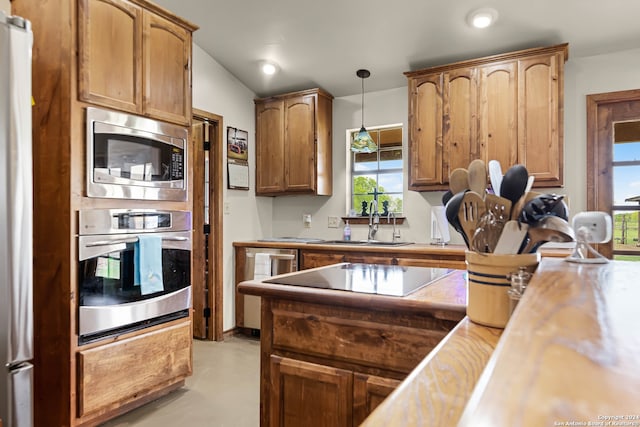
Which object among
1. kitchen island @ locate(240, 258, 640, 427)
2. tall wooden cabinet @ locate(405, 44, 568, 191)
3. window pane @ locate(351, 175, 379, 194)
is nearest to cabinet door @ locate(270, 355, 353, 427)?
kitchen island @ locate(240, 258, 640, 427)

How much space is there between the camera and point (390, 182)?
4.01 metres

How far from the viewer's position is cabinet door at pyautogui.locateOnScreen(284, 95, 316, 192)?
391 cm

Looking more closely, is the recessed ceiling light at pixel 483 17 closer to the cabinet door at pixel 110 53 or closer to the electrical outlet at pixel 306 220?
the cabinet door at pixel 110 53

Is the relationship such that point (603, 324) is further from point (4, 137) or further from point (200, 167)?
point (200, 167)

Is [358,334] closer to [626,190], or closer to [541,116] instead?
[541,116]

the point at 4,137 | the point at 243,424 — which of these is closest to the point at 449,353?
the point at 4,137

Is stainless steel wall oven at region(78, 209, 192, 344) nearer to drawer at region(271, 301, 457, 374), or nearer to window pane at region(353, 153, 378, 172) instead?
drawer at region(271, 301, 457, 374)

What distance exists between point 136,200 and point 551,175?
9.46ft

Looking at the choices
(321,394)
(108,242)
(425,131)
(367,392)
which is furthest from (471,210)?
(425,131)

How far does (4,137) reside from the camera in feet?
4.26

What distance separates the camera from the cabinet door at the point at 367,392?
1.25 meters

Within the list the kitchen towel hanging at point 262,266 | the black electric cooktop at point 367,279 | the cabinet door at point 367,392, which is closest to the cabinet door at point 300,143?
the kitchen towel hanging at point 262,266

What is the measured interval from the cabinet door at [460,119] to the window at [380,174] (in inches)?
28.1

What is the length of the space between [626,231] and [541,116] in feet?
3.76
